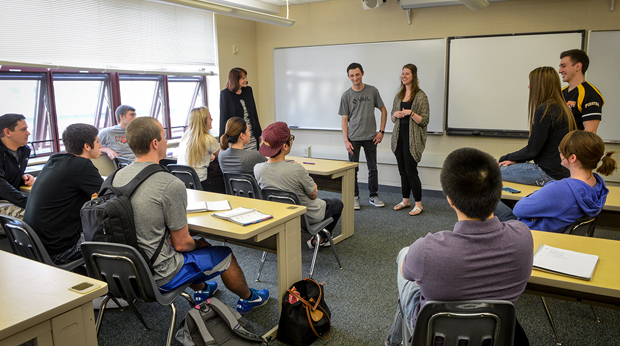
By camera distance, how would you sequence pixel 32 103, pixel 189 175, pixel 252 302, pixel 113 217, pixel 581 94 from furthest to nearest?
pixel 32 103 → pixel 189 175 → pixel 581 94 → pixel 252 302 → pixel 113 217

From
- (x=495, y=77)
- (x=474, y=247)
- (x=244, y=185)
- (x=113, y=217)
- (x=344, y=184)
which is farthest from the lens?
(x=495, y=77)

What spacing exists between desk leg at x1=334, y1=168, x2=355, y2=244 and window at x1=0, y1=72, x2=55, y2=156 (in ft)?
10.7

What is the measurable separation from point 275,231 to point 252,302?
65cm

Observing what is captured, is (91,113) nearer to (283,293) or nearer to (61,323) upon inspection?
(283,293)

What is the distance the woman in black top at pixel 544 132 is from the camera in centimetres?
293

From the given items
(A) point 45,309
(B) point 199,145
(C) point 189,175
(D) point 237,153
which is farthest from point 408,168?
(A) point 45,309

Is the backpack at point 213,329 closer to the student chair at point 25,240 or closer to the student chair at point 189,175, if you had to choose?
the student chair at point 25,240

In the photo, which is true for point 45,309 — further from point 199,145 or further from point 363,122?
point 363,122

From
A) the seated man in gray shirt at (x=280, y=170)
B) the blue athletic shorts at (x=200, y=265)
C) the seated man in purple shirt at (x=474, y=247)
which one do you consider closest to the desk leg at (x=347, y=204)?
the seated man in gray shirt at (x=280, y=170)

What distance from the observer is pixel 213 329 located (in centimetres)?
218

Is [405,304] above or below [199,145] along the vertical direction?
below

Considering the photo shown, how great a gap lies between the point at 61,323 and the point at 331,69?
528 cm

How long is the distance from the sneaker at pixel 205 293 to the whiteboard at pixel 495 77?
3.77 meters

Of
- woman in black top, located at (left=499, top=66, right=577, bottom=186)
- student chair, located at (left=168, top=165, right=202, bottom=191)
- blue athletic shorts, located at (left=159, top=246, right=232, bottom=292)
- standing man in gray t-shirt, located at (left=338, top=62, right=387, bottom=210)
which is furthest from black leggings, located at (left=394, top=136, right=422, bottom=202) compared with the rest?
blue athletic shorts, located at (left=159, top=246, right=232, bottom=292)
